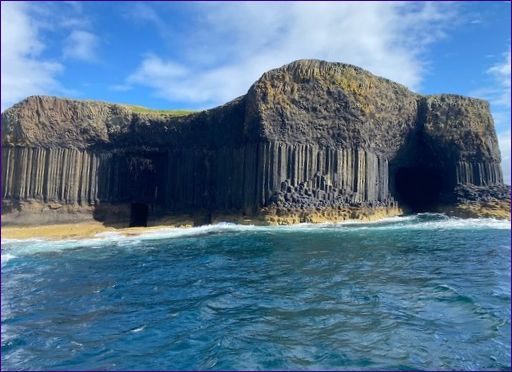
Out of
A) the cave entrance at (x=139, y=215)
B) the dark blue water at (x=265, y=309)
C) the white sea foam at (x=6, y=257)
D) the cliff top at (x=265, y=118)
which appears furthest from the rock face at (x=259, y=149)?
the dark blue water at (x=265, y=309)

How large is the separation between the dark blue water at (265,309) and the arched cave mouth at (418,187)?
97.7ft

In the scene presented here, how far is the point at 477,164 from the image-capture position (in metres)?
46.4

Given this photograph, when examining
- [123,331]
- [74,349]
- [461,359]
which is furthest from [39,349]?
[461,359]

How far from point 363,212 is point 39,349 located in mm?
34099

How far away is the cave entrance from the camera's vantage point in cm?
4450

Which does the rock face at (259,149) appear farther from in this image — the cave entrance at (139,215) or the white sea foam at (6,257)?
the white sea foam at (6,257)

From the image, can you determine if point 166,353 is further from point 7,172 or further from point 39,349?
point 7,172

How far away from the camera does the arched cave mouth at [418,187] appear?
49.8 meters

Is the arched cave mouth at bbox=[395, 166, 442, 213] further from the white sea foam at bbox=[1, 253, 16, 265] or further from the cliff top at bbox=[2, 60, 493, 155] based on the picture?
the white sea foam at bbox=[1, 253, 16, 265]

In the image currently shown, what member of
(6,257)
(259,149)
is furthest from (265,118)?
(6,257)

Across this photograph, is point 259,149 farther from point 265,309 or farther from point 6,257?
point 265,309

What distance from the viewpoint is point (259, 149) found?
39062 millimetres

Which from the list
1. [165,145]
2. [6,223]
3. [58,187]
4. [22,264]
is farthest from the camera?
[165,145]

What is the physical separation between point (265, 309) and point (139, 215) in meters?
36.3
